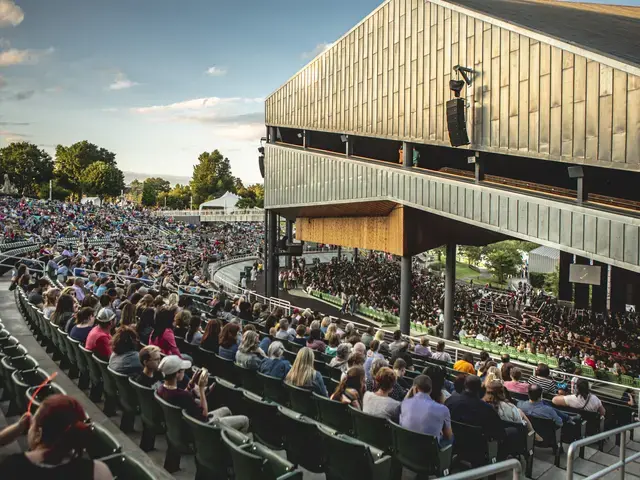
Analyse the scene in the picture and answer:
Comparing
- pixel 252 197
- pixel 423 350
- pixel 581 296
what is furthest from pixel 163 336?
pixel 252 197

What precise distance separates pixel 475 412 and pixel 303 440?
1.92 meters

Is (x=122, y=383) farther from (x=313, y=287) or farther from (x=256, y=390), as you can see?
(x=313, y=287)

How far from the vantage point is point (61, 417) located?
2.53m

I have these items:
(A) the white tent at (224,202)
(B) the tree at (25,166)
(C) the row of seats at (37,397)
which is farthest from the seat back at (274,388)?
(B) the tree at (25,166)

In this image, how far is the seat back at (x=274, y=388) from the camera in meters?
5.89

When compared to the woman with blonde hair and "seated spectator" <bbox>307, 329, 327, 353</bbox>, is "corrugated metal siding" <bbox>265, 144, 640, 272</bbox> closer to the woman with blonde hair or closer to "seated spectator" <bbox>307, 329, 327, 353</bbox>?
"seated spectator" <bbox>307, 329, 327, 353</bbox>

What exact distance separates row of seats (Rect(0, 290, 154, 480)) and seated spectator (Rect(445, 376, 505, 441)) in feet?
11.2

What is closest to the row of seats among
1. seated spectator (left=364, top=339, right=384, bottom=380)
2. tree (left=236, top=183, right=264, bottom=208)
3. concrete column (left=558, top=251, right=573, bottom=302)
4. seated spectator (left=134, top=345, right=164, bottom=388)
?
seated spectator (left=134, top=345, right=164, bottom=388)

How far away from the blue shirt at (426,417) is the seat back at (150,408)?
249cm

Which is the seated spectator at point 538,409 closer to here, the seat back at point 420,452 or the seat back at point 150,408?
the seat back at point 420,452

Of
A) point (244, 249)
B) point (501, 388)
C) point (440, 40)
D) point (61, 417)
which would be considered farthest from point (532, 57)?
point (244, 249)

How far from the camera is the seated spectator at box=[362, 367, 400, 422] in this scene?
16.1ft

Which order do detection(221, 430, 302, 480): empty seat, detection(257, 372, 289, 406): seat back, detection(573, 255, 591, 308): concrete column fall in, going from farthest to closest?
detection(573, 255, 591, 308): concrete column → detection(257, 372, 289, 406): seat back → detection(221, 430, 302, 480): empty seat

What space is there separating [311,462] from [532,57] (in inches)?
475
